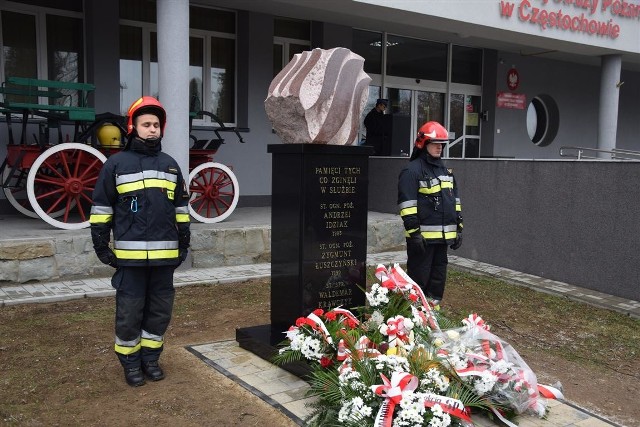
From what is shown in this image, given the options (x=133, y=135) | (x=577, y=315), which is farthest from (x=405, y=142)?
(x=133, y=135)

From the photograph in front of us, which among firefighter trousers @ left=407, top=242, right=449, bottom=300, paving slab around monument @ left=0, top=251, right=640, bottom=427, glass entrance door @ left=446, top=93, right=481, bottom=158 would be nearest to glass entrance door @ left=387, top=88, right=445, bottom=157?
glass entrance door @ left=446, top=93, right=481, bottom=158

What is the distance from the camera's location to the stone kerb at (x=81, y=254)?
20.5 feet

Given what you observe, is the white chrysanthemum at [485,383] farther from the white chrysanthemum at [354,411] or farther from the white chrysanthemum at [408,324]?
the white chrysanthemum at [354,411]

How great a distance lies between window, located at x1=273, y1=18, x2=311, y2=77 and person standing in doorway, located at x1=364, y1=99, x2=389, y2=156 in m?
1.79

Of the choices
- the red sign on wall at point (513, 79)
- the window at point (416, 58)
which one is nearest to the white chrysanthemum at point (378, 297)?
the window at point (416, 58)

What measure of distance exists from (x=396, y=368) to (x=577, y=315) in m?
3.81

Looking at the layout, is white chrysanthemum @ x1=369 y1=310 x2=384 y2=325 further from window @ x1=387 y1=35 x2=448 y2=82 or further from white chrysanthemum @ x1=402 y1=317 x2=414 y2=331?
window @ x1=387 y1=35 x2=448 y2=82

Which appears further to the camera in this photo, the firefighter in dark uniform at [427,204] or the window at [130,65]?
the window at [130,65]

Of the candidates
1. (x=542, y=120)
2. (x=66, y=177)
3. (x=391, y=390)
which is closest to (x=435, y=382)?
(x=391, y=390)

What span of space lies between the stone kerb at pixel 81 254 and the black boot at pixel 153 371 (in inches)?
118

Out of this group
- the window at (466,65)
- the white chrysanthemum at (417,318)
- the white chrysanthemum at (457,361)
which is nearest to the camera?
the white chrysanthemum at (457,361)

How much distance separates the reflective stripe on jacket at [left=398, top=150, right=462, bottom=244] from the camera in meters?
5.21

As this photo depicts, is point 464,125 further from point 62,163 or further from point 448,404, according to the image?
point 448,404

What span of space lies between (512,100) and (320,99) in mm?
11211
